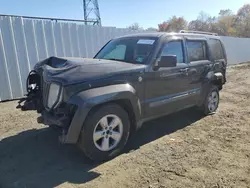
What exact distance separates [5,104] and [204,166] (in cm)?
618

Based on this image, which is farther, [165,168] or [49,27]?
[49,27]

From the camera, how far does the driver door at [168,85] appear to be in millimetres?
4230

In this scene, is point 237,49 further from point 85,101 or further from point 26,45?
point 85,101

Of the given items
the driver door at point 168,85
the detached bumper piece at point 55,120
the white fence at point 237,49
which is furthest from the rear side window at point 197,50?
the white fence at point 237,49

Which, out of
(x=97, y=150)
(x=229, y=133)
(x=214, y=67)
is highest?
(x=214, y=67)

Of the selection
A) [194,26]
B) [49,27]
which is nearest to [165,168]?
[49,27]

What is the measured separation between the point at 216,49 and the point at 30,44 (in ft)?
19.4

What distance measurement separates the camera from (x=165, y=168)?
344 centimetres

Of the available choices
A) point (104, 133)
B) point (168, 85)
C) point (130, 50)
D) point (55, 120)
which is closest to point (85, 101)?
point (55, 120)

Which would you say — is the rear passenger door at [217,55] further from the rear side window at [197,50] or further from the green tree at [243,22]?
the green tree at [243,22]

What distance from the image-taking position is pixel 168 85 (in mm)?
4559

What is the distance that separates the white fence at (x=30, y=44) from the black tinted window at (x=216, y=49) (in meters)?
5.36

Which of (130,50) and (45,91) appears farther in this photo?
(130,50)

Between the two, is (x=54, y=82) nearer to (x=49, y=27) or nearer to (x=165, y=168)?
(x=165, y=168)
